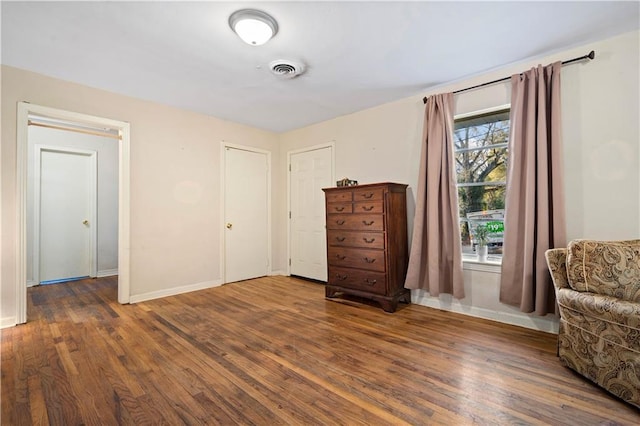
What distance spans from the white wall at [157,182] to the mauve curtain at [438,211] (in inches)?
110

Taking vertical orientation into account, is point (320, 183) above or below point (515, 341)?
above

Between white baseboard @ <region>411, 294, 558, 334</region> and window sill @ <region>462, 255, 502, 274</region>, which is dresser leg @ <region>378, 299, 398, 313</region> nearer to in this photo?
white baseboard @ <region>411, 294, 558, 334</region>

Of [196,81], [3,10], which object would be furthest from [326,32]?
[3,10]

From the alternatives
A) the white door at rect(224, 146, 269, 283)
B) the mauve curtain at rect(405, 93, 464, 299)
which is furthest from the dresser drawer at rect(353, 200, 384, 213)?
the white door at rect(224, 146, 269, 283)

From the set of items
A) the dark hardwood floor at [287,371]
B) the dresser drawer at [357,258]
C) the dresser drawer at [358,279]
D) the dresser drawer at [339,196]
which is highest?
the dresser drawer at [339,196]

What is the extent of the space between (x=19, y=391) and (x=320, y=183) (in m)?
3.60

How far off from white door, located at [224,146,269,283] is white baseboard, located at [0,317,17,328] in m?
2.15

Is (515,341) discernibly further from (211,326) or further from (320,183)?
(320,183)

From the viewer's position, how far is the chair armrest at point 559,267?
6.50 ft

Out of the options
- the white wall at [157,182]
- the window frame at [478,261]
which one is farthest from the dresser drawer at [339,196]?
the white wall at [157,182]

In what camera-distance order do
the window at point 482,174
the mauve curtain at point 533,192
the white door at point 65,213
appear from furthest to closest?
the white door at point 65,213, the window at point 482,174, the mauve curtain at point 533,192

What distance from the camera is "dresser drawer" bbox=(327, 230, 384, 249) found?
3.10 m

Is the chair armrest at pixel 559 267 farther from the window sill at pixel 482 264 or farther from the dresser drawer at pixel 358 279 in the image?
the dresser drawer at pixel 358 279

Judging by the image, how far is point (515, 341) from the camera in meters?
2.29
